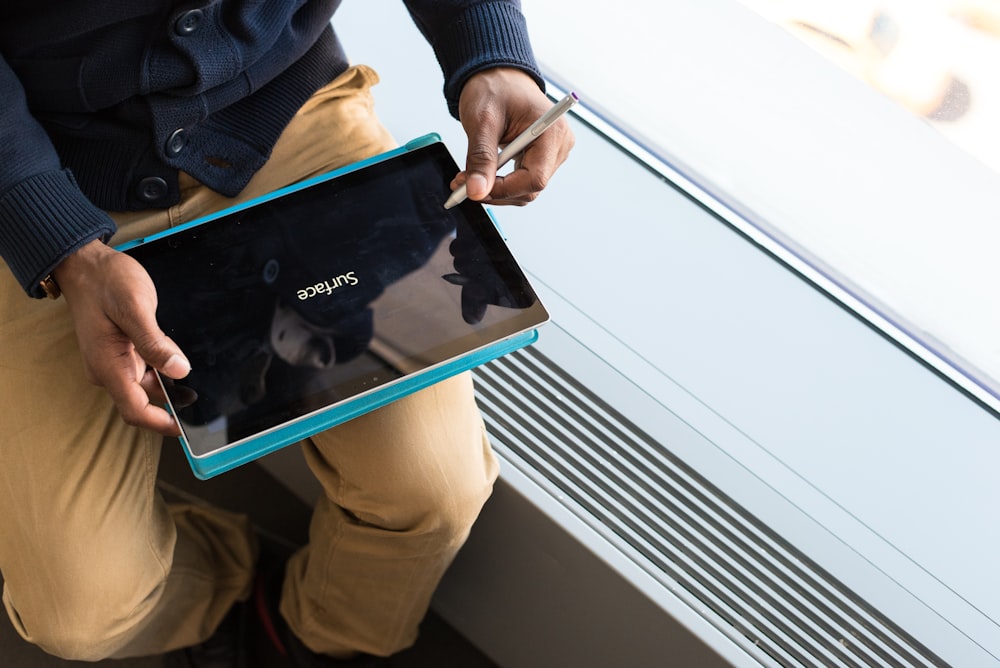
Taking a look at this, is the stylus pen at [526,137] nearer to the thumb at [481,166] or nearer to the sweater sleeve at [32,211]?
the thumb at [481,166]

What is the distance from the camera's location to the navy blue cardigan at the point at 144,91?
678 mm

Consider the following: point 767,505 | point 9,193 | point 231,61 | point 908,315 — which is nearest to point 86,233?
point 9,193

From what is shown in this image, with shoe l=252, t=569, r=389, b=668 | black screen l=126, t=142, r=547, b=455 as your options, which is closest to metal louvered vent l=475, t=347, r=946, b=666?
black screen l=126, t=142, r=547, b=455

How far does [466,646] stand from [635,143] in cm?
59

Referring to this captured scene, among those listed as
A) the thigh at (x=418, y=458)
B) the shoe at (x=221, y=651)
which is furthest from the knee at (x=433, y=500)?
the shoe at (x=221, y=651)

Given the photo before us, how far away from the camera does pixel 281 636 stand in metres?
0.99

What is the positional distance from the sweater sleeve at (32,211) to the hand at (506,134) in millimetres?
273

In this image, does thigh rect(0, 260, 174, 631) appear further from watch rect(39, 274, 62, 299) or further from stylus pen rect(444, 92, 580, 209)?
stylus pen rect(444, 92, 580, 209)

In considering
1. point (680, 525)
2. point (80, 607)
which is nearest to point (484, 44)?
point (680, 525)

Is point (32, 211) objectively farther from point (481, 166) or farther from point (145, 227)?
point (481, 166)

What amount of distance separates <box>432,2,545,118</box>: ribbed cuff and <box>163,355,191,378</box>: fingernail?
31 cm

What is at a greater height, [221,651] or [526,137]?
[526,137]

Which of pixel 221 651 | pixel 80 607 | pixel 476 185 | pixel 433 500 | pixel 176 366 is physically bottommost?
pixel 221 651

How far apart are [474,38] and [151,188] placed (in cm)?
29
